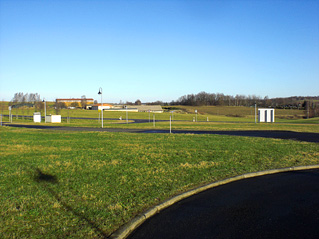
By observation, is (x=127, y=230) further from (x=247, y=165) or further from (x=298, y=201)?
(x=247, y=165)

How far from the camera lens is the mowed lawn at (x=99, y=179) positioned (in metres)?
5.12

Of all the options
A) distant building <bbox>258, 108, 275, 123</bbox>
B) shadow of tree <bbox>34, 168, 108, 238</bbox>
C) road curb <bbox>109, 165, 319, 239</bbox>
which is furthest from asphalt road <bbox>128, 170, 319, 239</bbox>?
distant building <bbox>258, 108, 275, 123</bbox>

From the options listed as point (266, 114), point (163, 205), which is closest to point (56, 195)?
point (163, 205)

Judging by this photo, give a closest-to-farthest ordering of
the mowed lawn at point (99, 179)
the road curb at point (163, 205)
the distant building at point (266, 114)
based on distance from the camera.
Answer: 1. the road curb at point (163, 205)
2. the mowed lawn at point (99, 179)
3. the distant building at point (266, 114)

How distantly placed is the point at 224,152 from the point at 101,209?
7.85 m

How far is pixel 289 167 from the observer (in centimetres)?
1018

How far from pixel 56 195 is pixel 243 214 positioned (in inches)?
153

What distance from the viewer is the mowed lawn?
201 inches

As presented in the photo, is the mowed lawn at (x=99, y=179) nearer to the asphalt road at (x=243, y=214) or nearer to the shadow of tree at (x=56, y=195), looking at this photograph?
the shadow of tree at (x=56, y=195)

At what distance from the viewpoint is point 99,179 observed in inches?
318

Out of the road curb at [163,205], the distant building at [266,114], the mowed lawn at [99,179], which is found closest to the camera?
the road curb at [163,205]

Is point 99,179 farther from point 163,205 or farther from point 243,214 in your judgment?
point 243,214

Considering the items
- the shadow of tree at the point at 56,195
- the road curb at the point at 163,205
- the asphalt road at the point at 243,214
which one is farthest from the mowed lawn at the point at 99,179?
the asphalt road at the point at 243,214

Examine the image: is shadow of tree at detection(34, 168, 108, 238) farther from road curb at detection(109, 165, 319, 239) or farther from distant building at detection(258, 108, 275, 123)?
distant building at detection(258, 108, 275, 123)
